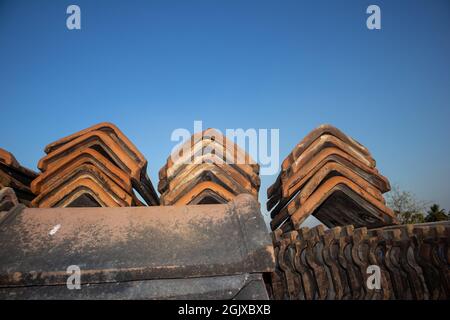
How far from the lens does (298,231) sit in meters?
2.82

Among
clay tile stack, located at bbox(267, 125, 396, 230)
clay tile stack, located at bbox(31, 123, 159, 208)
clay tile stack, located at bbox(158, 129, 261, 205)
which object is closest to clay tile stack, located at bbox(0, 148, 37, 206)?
clay tile stack, located at bbox(31, 123, 159, 208)

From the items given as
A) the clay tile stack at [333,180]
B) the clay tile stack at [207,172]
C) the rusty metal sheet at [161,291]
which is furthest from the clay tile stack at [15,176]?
the clay tile stack at [333,180]

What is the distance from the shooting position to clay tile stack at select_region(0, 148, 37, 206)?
10.6ft

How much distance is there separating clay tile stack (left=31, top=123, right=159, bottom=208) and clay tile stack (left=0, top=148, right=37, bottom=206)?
498mm

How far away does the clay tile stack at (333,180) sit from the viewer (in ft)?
9.56

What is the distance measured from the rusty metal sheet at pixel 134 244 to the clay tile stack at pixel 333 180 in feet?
3.98

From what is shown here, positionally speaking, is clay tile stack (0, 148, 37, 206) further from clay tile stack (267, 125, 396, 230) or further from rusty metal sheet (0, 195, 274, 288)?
clay tile stack (267, 125, 396, 230)

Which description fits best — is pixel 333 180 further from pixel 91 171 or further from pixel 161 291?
pixel 91 171

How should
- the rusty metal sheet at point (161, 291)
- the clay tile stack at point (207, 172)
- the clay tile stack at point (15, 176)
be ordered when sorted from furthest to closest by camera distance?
1. the clay tile stack at point (15, 176)
2. the clay tile stack at point (207, 172)
3. the rusty metal sheet at point (161, 291)

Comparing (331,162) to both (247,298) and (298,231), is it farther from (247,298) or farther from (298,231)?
(247,298)

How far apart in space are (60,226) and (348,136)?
3.00m

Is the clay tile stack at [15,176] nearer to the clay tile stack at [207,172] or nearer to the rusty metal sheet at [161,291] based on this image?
the clay tile stack at [207,172]

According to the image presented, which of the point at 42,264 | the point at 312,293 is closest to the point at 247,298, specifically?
the point at 42,264

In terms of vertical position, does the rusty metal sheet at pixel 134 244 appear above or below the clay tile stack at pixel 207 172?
below
